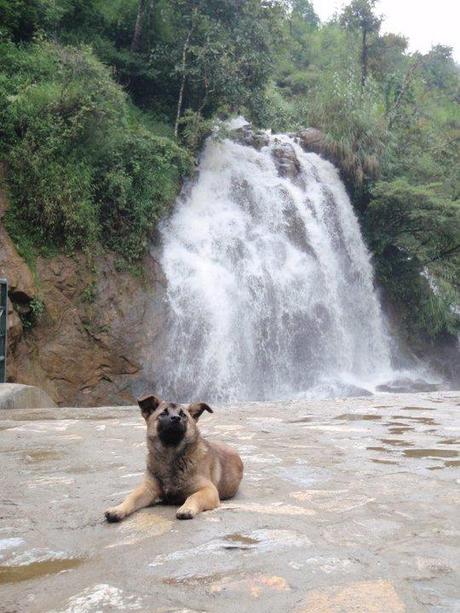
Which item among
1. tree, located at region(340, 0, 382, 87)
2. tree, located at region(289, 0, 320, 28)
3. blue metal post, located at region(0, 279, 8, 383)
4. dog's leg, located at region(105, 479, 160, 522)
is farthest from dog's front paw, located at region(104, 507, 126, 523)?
tree, located at region(289, 0, 320, 28)

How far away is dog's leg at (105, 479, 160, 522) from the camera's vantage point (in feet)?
9.95

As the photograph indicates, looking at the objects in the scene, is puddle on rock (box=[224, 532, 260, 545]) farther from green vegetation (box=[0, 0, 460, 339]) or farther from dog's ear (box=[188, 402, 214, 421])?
green vegetation (box=[0, 0, 460, 339])

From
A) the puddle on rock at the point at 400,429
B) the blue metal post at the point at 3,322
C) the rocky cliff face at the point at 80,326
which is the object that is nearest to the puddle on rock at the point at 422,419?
the puddle on rock at the point at 400,429

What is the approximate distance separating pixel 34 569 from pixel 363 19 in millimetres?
29714

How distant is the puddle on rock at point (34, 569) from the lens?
235 cm

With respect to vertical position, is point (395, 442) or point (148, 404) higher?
point (148, 404)

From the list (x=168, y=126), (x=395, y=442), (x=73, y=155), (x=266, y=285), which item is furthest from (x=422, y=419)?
(x=168, y=126)

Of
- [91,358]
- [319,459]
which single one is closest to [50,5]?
[91,358]

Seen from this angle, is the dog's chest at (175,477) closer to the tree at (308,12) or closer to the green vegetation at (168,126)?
the green vegetation at (168,126)

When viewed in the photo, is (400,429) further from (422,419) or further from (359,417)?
(359,417)

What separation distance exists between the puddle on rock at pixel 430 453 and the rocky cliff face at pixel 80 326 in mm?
8192

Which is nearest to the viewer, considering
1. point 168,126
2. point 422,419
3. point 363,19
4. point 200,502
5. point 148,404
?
point 200,502

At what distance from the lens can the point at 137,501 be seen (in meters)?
3.20

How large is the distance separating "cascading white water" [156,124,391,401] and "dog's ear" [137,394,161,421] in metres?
9.71
